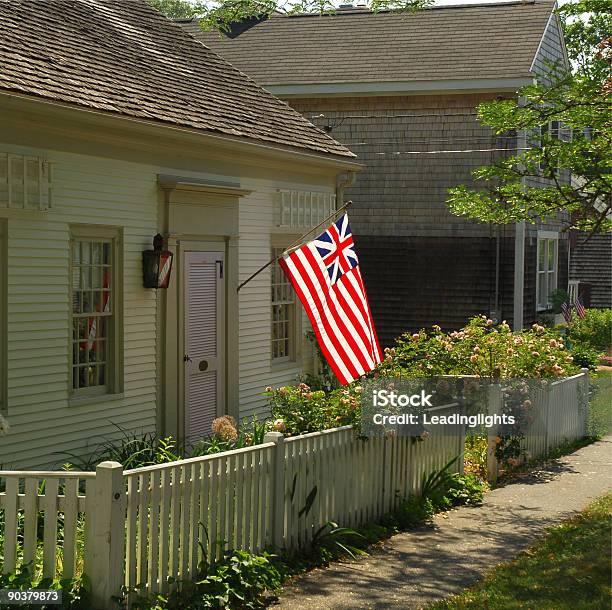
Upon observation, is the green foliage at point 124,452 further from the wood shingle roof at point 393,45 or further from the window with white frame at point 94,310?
the wood shingle roof at point 393,45

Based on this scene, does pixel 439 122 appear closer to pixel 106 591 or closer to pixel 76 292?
pixel 76 292

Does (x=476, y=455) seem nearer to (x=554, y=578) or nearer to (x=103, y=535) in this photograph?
(x=554, y=578)

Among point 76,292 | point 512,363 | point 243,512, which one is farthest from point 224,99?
point 243,512

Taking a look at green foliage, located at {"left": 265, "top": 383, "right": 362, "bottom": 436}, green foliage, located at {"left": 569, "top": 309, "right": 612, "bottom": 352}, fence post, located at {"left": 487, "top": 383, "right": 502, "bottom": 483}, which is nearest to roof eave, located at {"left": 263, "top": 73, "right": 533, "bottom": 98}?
green foliage, located at {"left": 569, "top": 309, "right": 612, "bottom": 352}

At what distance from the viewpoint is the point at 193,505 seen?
7.36 metres

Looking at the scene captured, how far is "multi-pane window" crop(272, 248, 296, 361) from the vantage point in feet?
52.2

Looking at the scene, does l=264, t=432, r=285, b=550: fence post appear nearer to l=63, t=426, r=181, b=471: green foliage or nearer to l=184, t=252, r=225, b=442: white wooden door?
l=63, t=426, r=181, b=471: green foliage

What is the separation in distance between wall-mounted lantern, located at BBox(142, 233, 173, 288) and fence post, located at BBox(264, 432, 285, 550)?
14.0ft

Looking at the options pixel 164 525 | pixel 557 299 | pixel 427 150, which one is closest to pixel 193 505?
pixel 164 525

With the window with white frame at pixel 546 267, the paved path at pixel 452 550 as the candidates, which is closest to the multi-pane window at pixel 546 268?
the window with white frame at pixel 546 267

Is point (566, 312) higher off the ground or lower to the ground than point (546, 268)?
lower

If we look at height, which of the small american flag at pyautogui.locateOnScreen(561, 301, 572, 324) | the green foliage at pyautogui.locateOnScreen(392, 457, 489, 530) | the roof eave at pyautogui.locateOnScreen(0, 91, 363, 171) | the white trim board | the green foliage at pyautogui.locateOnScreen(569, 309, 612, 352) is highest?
the white trim board

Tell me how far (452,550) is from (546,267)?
1630cm

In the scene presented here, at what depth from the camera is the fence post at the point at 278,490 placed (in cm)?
837
